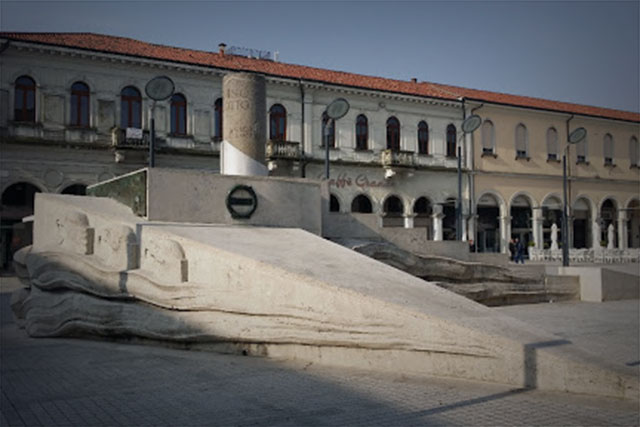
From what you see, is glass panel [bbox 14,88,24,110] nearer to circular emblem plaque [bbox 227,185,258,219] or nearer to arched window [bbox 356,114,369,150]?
arched window [bbox 356,114,369,150]

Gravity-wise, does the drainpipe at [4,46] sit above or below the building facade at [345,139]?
above

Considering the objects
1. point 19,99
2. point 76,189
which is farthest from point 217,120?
point 19,99

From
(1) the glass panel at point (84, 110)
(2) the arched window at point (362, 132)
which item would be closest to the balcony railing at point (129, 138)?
(1) the glass panel at point (84, 110)

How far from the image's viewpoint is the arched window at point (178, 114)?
27.0 m

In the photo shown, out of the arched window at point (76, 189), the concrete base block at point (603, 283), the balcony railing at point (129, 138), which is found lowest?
the concrete base block at point (603, 283)

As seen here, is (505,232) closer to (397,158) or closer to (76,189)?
(397,158)

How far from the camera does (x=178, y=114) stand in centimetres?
2719

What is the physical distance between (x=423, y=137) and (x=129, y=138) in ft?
53.3

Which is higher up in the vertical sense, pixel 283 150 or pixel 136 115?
pixel 136 115

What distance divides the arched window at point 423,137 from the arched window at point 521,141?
642 cm

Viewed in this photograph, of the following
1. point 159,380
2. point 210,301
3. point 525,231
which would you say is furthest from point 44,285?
point 525,231

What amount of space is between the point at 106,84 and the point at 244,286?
826 inches

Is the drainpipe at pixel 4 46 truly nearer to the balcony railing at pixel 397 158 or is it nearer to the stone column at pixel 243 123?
the stone column at pixel 243 123

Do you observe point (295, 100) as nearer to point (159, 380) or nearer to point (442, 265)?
point (442, 265)
